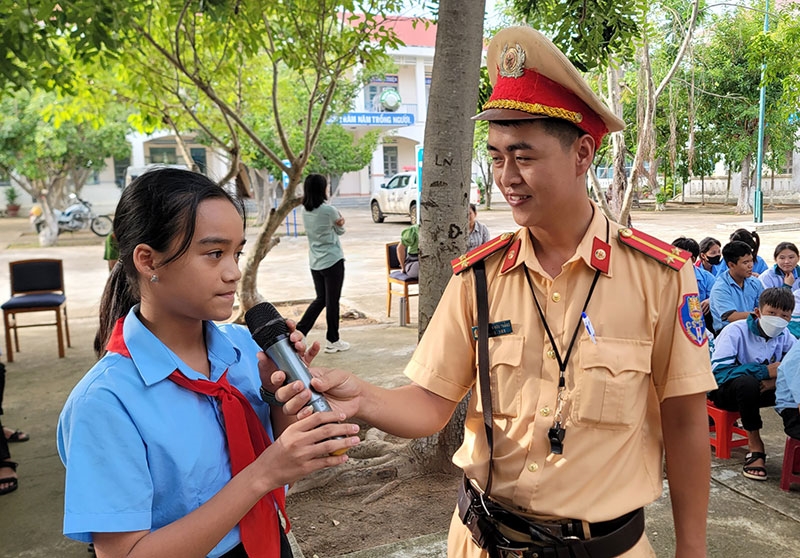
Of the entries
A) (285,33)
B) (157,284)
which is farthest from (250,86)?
(157,284)

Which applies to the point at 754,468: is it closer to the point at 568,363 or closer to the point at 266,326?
the point at 568,363

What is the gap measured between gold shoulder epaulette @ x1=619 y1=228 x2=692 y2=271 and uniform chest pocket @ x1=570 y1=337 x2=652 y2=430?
0.18 meters

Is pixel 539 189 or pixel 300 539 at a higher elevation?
pixel 539 189

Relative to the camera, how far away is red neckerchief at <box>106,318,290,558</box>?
1337mm

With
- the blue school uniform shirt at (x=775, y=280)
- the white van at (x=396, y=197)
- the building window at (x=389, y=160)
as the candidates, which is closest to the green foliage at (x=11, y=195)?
the building window at (x=389, y=160)

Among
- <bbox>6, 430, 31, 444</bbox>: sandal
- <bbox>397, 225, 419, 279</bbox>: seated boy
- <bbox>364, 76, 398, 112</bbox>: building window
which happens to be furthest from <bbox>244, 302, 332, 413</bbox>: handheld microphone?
<bbox>364, 76, 398, 112</bbox>: building window

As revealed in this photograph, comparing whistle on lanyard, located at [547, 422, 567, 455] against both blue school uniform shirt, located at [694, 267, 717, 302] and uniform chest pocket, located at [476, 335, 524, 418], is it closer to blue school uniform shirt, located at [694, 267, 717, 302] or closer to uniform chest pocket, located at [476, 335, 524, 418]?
uniform chest pocket, located at [476, 335, 524, 418]

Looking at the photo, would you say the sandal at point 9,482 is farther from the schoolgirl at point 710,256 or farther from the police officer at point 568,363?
the schoolgirl at point 710,256

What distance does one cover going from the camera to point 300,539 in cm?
318

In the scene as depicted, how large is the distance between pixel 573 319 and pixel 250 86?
284 inches

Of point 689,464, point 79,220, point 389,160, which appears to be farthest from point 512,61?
point 389,160

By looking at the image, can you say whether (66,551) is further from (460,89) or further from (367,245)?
(367,245)

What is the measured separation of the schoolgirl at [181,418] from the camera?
3.81ft

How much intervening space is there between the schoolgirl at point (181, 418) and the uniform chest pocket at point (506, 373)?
392 mm
